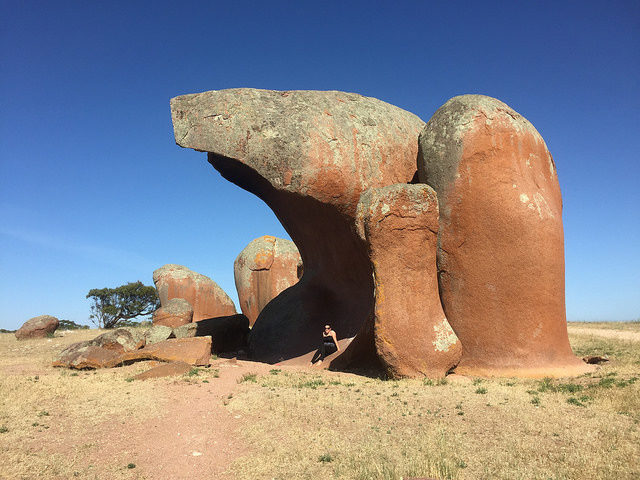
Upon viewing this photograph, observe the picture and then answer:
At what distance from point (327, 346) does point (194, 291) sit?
1362cm

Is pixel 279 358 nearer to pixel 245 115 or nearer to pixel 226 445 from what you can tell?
pixel 245 115

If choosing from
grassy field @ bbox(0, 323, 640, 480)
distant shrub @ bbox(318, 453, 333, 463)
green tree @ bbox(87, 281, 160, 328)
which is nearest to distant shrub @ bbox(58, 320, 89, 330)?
green tree @ bbox(87, 281, 160, 328)

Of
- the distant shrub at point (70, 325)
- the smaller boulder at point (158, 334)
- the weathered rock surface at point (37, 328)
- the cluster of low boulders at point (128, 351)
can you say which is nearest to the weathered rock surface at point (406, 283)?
the cluster of low boulders at point (128, 351)

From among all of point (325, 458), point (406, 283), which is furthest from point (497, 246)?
point (325, 458)

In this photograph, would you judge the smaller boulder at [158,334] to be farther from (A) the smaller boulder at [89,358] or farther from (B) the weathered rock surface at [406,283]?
(B) the weathered rock surface at [406,283]

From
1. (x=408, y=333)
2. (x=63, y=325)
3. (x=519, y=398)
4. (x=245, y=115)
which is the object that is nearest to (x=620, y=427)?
(x=519, y=398)

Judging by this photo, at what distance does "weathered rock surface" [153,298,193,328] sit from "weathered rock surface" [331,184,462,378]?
11.5m

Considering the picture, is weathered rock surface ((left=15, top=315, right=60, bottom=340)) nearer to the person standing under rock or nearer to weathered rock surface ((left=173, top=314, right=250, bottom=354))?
weathered rock surface ((left=173, top=314, right=250, bottom=354))

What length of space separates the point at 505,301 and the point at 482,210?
1.63m

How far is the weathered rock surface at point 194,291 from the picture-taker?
21953 millimetres

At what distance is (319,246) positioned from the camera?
455 inches

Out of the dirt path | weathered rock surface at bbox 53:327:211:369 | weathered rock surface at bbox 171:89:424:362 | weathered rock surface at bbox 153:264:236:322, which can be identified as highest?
weathered rock surface at bbox 171:89:424:362

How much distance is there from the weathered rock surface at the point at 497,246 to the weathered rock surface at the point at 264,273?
451 inches

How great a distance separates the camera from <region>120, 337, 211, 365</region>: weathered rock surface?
880cm
